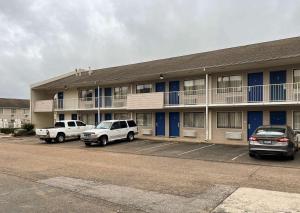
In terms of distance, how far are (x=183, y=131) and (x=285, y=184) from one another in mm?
14059

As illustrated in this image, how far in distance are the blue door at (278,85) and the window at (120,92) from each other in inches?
501

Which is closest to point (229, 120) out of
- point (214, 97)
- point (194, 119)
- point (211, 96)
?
point (214, 97)

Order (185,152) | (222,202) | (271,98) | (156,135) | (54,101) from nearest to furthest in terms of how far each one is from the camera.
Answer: (222,202) < (185,152) < (271,98) < (156,135) < (54,101)

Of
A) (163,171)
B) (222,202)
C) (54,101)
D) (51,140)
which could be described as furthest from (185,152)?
(54,101)

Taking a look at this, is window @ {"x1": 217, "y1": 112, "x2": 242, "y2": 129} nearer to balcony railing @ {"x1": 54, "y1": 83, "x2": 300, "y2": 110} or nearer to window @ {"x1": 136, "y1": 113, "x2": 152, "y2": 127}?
balcony railing @ {"x1": 54, "y1": 83, "x2": 300, "y2": 110}

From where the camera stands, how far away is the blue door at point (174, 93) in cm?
2281

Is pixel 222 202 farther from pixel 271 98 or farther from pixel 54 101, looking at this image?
pixel 54 101

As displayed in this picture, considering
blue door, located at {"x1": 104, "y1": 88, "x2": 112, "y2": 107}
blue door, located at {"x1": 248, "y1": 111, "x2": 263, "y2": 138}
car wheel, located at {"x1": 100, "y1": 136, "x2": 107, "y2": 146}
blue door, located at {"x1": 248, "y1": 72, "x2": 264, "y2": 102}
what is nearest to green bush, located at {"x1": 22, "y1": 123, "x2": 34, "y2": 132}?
blue door, located at {"x1": 104, "y1": 88, "x2": 112, "y2": 107}

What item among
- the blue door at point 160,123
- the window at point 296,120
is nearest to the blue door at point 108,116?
the blue door at point 160,123

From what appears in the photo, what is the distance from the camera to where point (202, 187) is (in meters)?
8.46

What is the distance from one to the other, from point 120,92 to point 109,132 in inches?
278

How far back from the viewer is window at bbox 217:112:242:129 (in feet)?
66.4

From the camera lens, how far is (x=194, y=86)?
22.4 metres

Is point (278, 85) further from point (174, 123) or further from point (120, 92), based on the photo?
point (120, 92)
